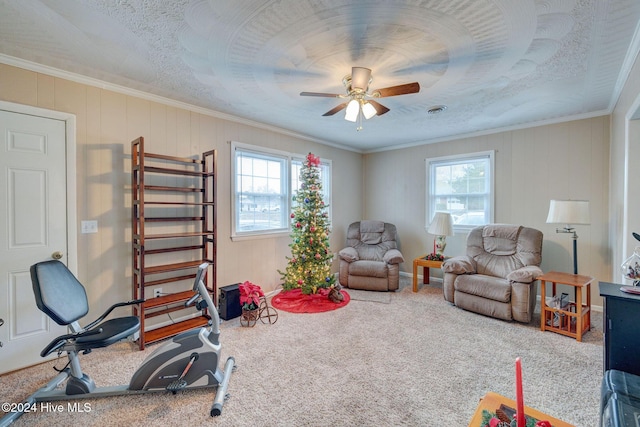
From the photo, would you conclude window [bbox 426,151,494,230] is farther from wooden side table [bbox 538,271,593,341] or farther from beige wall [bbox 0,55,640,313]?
wooden side table [bbox 538,271,593,341]

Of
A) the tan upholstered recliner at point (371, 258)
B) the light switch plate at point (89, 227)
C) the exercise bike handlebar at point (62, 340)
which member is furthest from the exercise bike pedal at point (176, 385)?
the tan upholstered recliner at point (371, 258)

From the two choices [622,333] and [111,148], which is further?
[111,148]

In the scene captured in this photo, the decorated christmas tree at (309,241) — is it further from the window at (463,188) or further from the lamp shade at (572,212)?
the lamp shade at (572,212)

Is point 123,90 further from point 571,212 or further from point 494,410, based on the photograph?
point 571,212

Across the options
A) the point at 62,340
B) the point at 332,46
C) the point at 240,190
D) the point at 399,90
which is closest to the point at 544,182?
the point at 399,90

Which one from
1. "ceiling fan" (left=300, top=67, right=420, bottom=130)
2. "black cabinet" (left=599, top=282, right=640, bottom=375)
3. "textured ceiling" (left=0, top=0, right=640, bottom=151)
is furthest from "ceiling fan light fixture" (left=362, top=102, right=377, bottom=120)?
"black cabinet" (left=599, top=282, right=640, bottom=375)

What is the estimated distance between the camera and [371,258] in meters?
4.95

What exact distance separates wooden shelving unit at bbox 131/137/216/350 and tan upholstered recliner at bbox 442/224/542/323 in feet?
10.3

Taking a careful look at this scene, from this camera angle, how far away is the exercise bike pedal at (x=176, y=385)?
2.00 metres

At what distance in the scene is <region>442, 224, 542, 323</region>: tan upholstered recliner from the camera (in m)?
3.22

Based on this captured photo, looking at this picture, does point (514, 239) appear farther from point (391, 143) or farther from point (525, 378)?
point (391, 143)

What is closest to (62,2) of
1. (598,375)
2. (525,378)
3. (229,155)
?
(229,155)

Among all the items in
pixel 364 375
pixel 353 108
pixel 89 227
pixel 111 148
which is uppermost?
pixel 353 108

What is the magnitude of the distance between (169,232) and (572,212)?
4.66 metres
